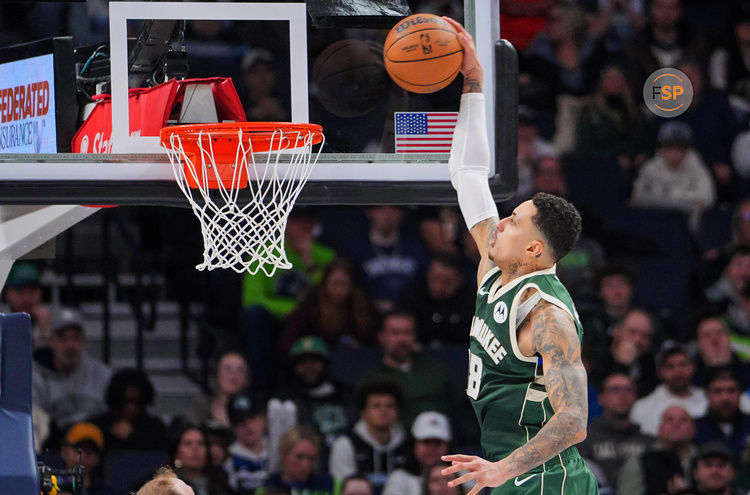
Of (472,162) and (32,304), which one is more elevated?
(472,162)

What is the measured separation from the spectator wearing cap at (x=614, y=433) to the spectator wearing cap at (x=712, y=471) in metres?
0.35

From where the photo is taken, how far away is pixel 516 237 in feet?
12.6

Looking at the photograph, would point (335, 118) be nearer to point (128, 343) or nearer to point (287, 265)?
point (287, 265)

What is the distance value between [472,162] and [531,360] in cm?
90

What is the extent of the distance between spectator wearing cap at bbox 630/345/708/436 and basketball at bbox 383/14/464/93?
12.1ft

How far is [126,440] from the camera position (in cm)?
705

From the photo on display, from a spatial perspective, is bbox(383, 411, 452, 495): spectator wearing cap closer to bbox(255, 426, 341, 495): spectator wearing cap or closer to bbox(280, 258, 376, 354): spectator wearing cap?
bbox(255, 426, 341, 495): spectator wearing cap

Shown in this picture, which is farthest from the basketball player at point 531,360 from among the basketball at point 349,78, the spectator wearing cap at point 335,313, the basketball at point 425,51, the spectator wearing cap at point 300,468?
the spectator wearing cap at point 335,313

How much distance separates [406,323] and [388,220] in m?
0.85

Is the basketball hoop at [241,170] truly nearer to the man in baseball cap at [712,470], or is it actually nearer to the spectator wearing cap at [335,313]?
the spectator wearing cap at [335,313]

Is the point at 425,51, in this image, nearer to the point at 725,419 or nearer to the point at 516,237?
the point at 516,237

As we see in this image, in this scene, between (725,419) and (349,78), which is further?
(725,419)

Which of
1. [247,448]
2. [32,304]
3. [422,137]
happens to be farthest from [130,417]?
[422,137]

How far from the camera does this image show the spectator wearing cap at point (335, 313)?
7570 millimetres
